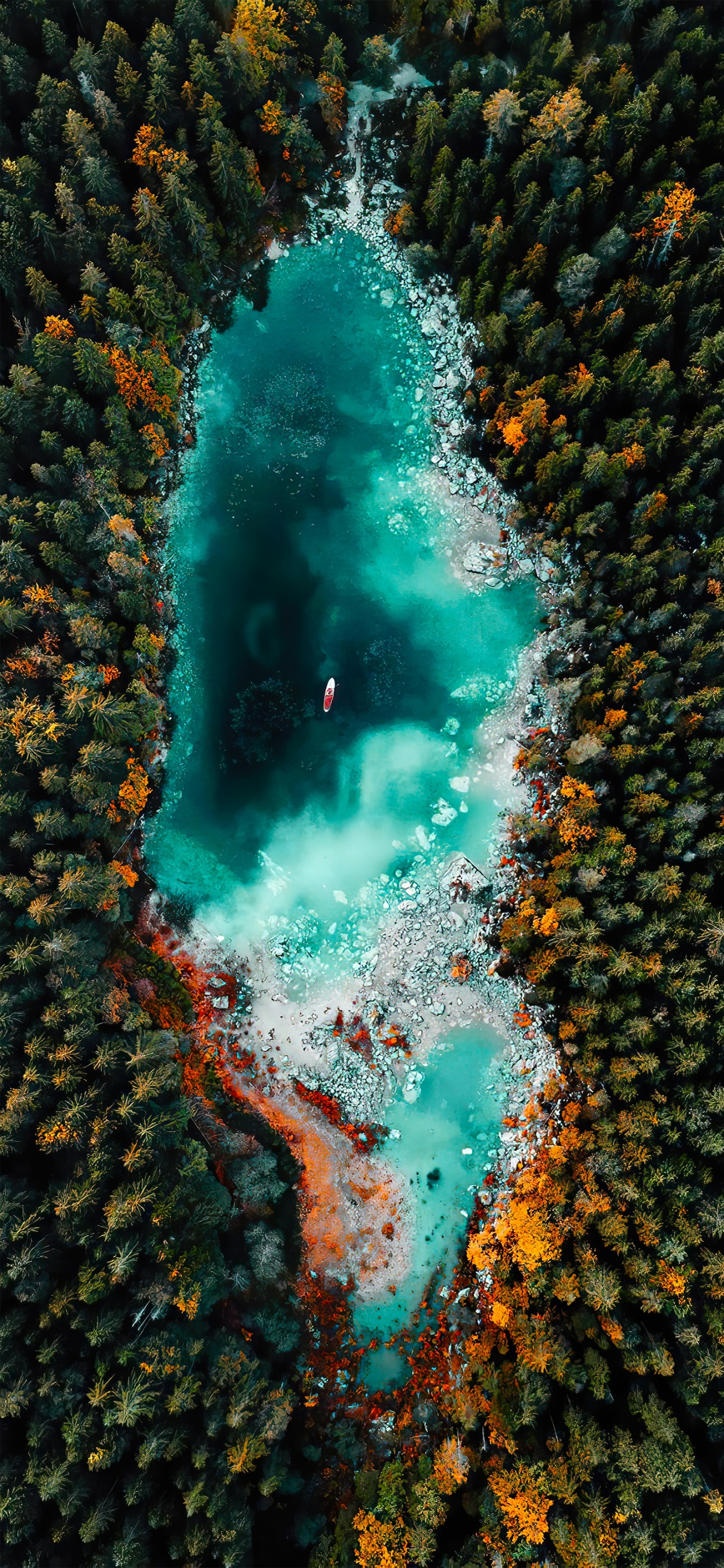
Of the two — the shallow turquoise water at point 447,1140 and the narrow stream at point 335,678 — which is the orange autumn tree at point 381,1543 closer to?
the shallow turquoise water at point 447,1140

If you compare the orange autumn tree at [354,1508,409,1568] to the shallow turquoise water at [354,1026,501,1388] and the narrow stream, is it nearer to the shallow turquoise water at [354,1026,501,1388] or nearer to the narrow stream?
the shallow turquoise water at [354,1026,501,1388]

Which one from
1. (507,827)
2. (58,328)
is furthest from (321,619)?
(58,328)

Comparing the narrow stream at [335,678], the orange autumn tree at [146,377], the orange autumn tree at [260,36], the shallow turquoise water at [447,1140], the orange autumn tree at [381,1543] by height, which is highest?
A: the orange autumn tree at [260,36]

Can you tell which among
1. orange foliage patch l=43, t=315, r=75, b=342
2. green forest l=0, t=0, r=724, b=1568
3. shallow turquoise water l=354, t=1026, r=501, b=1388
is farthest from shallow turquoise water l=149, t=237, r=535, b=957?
shallow turquoise water l=354, t=1026, r=501, b=1388

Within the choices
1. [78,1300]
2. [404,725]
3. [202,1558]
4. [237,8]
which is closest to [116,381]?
[237,8]

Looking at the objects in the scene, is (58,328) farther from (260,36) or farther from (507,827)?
(507,827)

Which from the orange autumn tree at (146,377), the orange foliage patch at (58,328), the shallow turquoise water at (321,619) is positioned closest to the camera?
the orange foliage patch at (58,328)

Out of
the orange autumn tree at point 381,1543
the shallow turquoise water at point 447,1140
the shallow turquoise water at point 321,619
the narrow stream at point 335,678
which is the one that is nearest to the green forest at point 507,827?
the orange autumn tree at point 381,1543
